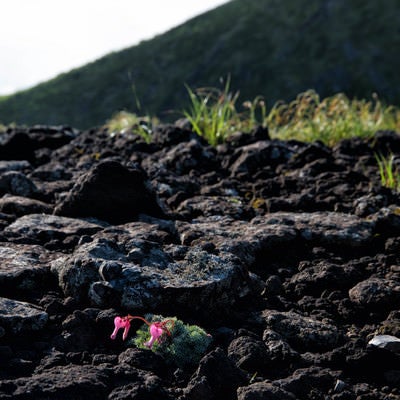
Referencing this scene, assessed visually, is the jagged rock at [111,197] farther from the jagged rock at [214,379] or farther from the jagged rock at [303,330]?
the jagged rock at [214,379]

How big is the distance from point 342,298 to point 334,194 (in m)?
1.36

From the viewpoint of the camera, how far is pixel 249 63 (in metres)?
32.8

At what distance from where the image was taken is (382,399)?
2.21 m

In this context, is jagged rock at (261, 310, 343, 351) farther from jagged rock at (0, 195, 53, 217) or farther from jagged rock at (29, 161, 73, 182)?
jagged rock at (29, 161, 73, 182)

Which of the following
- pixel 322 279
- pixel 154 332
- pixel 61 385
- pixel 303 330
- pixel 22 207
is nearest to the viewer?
pixel 61 385

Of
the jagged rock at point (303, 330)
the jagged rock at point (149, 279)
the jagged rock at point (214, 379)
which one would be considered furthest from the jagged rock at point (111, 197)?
the jagged rock at point (214, 379)

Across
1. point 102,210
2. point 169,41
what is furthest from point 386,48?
point 102,210

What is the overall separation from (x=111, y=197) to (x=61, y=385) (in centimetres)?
162

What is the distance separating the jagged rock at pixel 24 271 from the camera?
2754 mm

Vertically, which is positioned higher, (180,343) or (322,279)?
(180,343)

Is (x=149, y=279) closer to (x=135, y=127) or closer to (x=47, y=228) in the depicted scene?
(x=47, y=228)

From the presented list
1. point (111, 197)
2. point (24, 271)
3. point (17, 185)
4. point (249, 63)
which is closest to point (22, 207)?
point (17, 185)

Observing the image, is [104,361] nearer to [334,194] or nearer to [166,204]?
[166,204]

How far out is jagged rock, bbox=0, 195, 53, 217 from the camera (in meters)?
3.77
